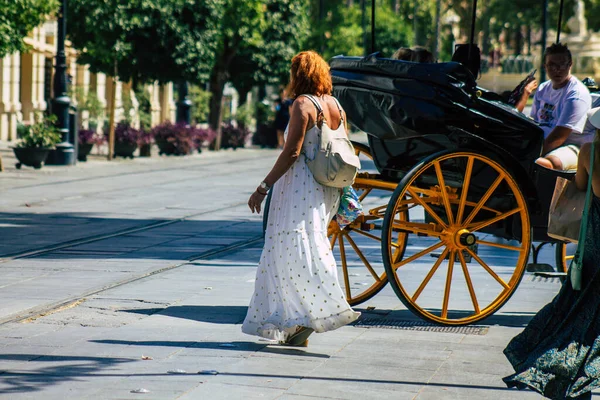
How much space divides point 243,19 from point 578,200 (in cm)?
2639

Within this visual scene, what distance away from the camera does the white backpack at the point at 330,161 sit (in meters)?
6.71

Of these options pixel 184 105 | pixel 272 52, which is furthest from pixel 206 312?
pixel 272 52

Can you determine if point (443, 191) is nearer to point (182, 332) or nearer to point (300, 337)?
point (300, 337)

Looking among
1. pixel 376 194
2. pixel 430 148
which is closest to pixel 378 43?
pixel 376 194

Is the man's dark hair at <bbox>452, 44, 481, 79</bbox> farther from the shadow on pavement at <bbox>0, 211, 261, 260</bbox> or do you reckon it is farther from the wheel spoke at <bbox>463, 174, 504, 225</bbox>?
the shadow on pavement at <bbox>0, 211, 261, 260</bbox>

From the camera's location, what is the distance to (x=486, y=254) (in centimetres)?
1155

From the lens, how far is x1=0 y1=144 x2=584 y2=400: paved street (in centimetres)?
580

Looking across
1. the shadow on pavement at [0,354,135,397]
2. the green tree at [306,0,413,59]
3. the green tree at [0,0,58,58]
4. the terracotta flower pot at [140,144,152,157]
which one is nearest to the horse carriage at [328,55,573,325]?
the shadow on pavement at [0,354,135,397]

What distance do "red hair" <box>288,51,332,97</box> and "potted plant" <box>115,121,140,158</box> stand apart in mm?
20549

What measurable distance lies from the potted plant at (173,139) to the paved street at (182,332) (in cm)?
1542

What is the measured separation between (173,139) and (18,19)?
907 centimetres

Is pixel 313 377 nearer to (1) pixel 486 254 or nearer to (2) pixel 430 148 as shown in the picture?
(2) pixel 430 148

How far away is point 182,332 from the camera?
23.5ft

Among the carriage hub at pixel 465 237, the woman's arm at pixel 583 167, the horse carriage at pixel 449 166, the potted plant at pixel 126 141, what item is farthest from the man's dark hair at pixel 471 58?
the potted plant at pixel 126 141
